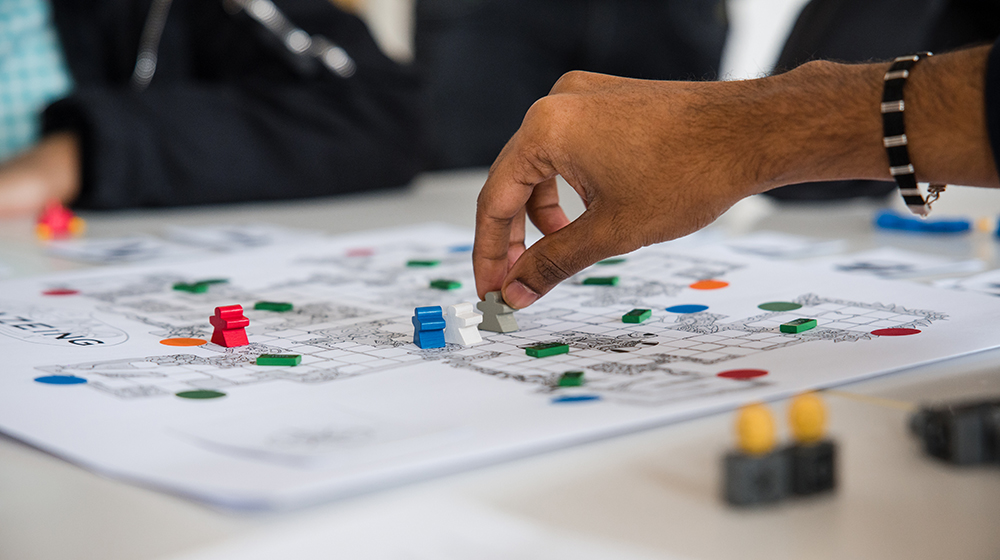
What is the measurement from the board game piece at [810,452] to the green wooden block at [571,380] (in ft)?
0.52

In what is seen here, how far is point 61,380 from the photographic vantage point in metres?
0.57

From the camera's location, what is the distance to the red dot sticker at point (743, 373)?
0.54 metres

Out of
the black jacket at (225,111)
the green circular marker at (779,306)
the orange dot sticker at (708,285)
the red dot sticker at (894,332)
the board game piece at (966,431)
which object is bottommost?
the board game piece at (966,431)

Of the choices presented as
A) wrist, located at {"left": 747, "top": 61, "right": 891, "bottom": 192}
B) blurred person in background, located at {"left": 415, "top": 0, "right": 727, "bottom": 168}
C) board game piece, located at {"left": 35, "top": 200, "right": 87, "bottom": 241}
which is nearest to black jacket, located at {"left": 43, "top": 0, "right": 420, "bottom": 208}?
board game piece, located at {"left": 35, "top": 200, "right": 87, "bottom": 241}

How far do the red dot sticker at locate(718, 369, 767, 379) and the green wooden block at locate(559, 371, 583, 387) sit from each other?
82mm

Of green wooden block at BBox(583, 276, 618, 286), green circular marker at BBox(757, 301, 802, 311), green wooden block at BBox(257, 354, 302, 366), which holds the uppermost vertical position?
green wooden block at BBox(583, 276, 618, 286)

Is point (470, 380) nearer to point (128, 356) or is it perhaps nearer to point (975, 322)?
point (128, 356)

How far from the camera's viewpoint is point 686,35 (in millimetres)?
2283

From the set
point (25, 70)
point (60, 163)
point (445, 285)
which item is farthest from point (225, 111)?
point (445, 285)

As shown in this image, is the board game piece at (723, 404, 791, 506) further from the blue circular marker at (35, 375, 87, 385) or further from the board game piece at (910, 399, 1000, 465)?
the blue circular marker at (35, 375, 87, 385)

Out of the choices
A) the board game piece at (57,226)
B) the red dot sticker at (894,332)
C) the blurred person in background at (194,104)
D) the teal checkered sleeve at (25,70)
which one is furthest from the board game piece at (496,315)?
the teal checkered sleeve at (25,70)

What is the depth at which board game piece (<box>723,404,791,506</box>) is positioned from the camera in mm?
379

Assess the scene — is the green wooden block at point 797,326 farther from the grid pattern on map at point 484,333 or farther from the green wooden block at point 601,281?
the green wooden block at point 601,281

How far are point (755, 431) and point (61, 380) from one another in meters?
0.41
